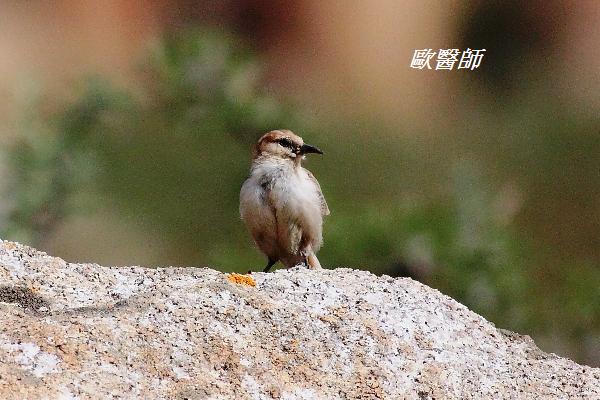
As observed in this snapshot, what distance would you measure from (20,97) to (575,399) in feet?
11.3

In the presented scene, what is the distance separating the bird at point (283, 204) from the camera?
Result: 6.20 metres

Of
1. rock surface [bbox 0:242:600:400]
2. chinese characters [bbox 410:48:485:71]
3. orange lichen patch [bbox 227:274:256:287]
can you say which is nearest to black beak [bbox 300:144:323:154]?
chinese characters [bbox 410:48:485:71]

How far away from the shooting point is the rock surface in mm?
2947

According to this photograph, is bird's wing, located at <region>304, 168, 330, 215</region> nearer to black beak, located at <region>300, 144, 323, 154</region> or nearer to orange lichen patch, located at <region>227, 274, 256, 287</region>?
black beak, located at <region>300, 144, 323, 154</region>

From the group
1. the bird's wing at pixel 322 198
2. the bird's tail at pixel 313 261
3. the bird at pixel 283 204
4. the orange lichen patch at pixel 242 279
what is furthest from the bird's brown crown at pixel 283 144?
the orange lichen patch at pixel 242 279

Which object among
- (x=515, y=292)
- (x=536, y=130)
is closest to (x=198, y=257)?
(x=515, y=292)

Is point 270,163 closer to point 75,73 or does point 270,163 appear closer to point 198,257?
point 198,257

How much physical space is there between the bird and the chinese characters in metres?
1.33

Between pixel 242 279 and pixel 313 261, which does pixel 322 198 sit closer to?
pixel 313 261

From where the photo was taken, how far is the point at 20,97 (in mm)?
5996

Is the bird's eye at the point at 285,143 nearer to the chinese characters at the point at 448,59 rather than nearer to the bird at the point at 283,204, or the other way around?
the bird at the point at 283,204

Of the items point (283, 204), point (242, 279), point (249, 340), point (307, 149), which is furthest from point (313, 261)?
point (249, 340)

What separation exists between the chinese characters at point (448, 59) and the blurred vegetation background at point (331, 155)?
0.20 ft

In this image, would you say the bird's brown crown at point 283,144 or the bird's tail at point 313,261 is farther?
the bird's brown crown at point 283,144
